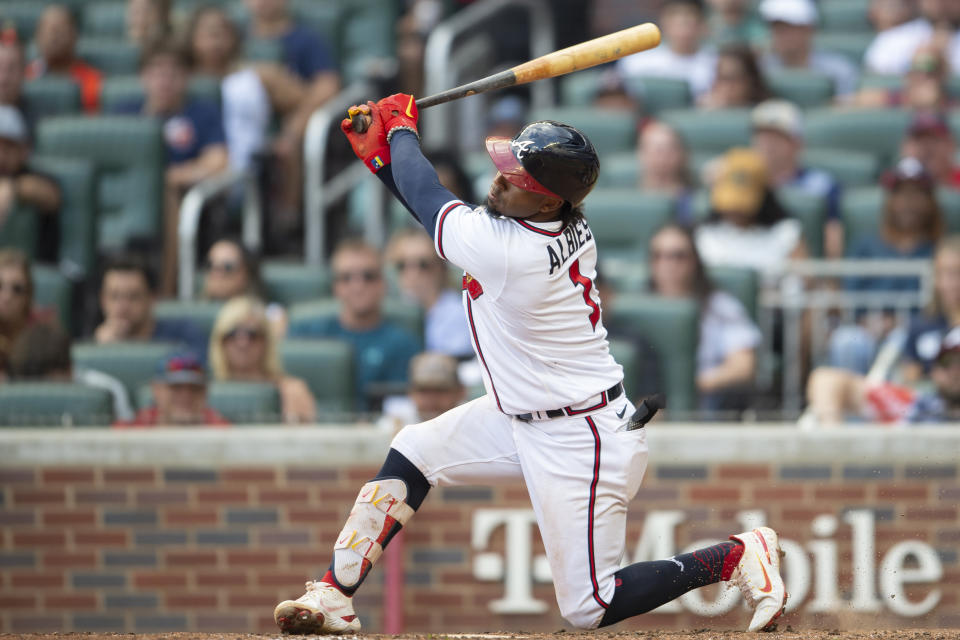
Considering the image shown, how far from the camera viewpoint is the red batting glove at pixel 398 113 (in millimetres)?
3846

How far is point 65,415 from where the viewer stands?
5.72m

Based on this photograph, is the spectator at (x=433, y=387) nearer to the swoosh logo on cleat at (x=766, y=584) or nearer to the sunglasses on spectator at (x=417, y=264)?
the sunglasses on spectator at (x=417, y=264)

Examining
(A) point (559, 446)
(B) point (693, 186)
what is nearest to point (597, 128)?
(B) point (693, 186)

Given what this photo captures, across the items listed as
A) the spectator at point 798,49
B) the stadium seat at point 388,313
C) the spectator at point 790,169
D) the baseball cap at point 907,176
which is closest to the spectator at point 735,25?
the spectator at point 798,49

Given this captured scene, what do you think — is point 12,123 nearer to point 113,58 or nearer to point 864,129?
point 113,58

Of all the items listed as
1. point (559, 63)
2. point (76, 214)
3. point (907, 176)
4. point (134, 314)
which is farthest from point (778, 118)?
point (559, 63)

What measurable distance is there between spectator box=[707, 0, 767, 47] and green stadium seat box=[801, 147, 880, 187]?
172 centimetres

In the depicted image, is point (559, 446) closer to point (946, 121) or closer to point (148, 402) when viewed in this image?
point (148, 402)

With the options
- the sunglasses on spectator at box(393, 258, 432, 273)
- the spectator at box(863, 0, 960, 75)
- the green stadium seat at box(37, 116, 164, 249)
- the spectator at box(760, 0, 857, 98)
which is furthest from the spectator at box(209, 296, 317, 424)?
the spectator at box(863, 0, 960, 75)

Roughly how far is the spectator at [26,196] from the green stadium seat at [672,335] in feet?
10.4

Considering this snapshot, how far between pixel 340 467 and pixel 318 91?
11.7 ft

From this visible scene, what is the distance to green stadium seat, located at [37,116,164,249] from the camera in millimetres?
7594

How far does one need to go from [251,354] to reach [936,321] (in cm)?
308

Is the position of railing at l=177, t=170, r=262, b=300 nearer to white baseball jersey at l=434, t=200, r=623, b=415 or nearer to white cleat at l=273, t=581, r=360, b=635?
white cleat at l=273, t=581, r=360, b=635
